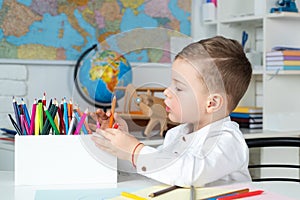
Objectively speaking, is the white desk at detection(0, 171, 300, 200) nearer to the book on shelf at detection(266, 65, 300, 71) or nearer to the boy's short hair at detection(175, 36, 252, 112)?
the boy's short hair at detection(175, 36, 252, 112)

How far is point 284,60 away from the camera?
250cm

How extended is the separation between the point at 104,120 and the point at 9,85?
1637mm

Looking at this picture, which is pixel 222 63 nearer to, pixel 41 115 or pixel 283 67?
pixel 41 115

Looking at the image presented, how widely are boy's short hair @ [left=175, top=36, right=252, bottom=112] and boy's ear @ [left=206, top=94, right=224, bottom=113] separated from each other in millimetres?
19

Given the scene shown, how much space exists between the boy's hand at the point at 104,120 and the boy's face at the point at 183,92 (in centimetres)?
10

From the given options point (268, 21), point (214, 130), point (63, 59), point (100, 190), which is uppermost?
point (268, 21)

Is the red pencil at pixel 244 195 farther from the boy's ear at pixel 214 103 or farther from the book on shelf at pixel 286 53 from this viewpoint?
the book on shelf at pixel 286 53

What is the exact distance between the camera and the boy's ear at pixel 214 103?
96 cm

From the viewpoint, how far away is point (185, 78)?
91 cm

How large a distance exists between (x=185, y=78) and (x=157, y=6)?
199 cm

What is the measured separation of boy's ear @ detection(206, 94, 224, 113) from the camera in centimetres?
96

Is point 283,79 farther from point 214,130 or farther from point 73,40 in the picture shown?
point 214,130

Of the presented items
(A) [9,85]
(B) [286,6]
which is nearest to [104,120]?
(A) [9,85]

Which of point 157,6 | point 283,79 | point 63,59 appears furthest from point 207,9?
point 63,59
